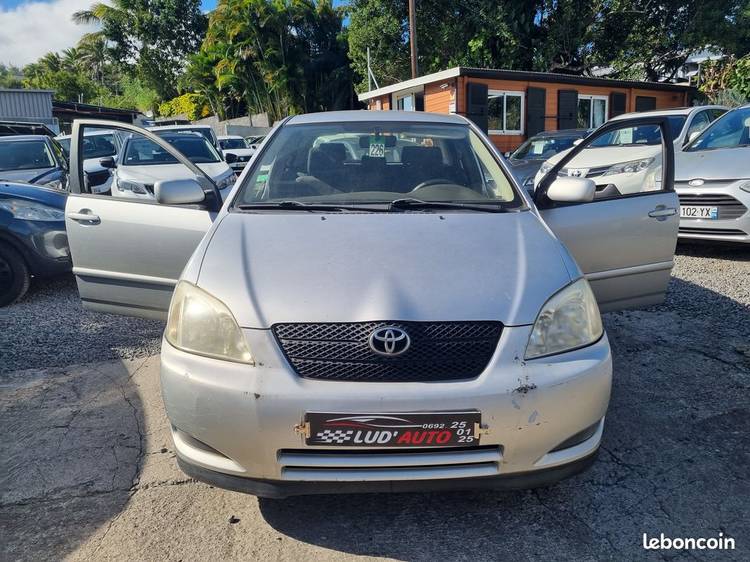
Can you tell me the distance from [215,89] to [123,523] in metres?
37.0

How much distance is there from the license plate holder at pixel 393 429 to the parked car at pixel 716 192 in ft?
16.8

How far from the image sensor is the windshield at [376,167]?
10.0 feet

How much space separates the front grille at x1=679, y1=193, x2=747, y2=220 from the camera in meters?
5.78

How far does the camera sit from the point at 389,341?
1991 mm

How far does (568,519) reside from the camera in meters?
2.30

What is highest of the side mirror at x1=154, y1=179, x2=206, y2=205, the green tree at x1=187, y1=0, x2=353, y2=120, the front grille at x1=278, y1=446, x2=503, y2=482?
the green tree at x1=187, y1=0, x2=353, y2=120

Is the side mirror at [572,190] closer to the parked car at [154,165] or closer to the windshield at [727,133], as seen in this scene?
the windshield at [727,133]

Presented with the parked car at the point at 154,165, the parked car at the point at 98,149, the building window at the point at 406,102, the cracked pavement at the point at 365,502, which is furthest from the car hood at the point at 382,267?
the building window at the point at 406,102

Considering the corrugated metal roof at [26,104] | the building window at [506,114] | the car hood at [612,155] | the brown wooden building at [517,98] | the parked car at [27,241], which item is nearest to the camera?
the parked car at [27,241]

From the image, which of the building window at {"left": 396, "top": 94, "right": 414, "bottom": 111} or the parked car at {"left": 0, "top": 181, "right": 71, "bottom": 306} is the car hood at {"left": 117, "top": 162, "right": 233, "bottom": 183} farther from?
the building window at {"left": 396, "top": 94, "right": 414, "bottom": 111}

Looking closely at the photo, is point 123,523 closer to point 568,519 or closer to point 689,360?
point 568,519

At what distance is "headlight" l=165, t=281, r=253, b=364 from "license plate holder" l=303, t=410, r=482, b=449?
346 mm

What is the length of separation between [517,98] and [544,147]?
8697 mm

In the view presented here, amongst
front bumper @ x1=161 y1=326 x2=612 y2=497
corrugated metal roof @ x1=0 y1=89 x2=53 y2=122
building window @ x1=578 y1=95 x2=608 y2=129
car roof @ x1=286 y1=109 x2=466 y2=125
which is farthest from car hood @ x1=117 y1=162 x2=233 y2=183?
corrugated metal roof @ x1=0 y1=89 x2=53 y2=122
